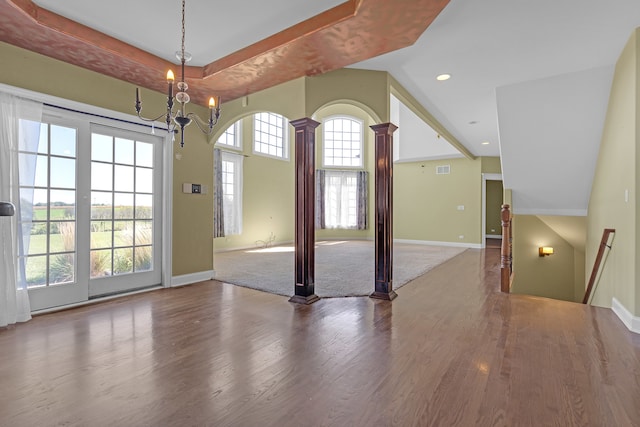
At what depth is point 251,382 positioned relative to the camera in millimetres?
1865

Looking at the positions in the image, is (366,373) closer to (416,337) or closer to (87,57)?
(416,337)

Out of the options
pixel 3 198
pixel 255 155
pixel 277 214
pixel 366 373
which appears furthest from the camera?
pixel 277 214

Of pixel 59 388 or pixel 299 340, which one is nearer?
pixel 59 388

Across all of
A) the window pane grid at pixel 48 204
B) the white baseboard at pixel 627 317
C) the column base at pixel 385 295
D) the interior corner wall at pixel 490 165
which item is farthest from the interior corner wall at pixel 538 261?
the window pane grid at pixel 48 204

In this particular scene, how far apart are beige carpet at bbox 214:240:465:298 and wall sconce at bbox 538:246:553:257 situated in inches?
65.5

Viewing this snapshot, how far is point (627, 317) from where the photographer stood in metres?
2.84

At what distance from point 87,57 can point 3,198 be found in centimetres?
154

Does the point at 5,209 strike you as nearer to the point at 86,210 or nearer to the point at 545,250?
the point at 86,210

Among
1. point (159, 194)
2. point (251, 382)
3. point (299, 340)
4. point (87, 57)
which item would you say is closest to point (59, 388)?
point (251, 382)

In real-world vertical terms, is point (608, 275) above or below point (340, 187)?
below

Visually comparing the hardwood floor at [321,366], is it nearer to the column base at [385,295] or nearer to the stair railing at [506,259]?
the column base at [385,295]

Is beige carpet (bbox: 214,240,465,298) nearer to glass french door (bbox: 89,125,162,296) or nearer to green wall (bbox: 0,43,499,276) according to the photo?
green wall (bbox: 0,43,499,276)

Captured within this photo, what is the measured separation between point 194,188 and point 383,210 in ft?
8.78

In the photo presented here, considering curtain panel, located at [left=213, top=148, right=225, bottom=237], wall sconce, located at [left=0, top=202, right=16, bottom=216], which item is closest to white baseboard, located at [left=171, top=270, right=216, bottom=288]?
wall sconce, located at [left=0, top=202, right=16, bottom=216]
